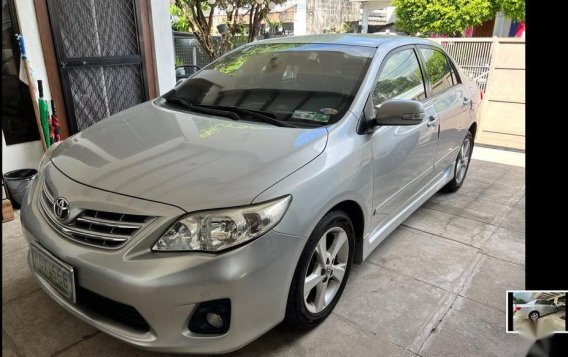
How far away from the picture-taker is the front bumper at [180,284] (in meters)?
1.59

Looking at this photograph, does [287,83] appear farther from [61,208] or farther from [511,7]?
[511,7]

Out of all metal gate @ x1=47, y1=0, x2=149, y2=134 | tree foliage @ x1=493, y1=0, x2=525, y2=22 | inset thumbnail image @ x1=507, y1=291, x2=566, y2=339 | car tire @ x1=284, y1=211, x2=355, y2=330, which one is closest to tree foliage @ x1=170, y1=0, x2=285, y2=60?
metal gate @ x1=47, y1=0, x2=149, y2=134

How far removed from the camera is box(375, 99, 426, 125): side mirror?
7.55ft

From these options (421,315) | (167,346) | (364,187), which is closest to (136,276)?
(167,346)

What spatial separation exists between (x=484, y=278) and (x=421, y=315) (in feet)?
2.33

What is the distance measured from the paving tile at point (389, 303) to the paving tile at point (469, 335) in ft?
0.31

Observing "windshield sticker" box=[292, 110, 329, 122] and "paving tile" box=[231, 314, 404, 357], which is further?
"windshield sticker" box=[292, 110, 329, 122]

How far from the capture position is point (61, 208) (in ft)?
6.07

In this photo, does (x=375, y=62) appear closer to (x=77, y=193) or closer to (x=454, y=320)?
(x=454, y=320)

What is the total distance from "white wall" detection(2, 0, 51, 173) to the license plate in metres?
2.39

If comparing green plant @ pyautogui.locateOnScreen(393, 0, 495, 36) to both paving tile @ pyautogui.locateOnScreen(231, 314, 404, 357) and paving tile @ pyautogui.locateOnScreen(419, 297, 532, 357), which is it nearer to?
paving tile @ pyautogui.locateOnScreen(419, 297, 532, 357)

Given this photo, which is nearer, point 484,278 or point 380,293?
point 380,293

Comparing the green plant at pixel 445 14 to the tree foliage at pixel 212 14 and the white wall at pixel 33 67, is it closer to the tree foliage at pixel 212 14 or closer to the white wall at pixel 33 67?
the tree foliage at pixel 212 14

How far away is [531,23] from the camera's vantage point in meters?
0.66
